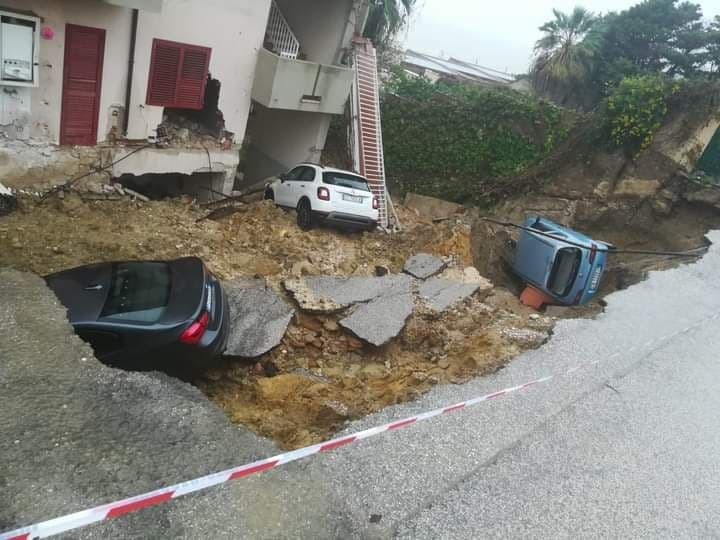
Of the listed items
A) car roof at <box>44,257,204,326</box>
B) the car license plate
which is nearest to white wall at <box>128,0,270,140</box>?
the car license plate

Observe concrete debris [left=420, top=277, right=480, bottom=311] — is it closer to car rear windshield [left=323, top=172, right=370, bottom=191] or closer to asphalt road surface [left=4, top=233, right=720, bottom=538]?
asphalt road surface [left=4, top=233, right=720, bottom=538]

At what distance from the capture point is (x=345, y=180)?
11.8 meters

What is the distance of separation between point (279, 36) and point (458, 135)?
6350mm

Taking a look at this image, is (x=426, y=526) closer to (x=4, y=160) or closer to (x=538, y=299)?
(x=538, y=299)

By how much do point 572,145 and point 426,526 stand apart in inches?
566

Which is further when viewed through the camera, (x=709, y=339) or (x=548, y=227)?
(x=548, y=227)

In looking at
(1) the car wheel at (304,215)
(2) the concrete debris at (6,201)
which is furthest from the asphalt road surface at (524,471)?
(2) the concrete debris at (6,201)

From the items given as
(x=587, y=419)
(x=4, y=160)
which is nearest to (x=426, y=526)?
(x=587, y=419)

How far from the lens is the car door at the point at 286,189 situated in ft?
40.1

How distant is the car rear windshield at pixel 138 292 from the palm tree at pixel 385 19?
16183 mm

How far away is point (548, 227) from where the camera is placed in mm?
12188

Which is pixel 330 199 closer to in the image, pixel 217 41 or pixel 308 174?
A: pixel 308 174

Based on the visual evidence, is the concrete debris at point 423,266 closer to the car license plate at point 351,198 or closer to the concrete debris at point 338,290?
the concrete debris at point 338,290

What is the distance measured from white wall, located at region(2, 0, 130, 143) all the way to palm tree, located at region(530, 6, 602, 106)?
18621 mm
